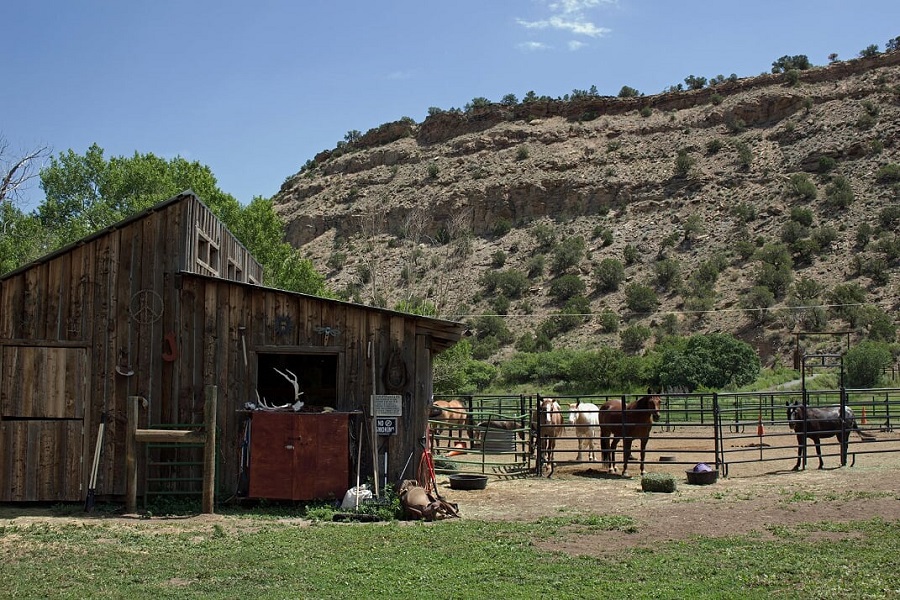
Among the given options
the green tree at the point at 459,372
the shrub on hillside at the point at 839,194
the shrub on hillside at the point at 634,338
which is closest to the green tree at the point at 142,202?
the green tree at the point at 459,372

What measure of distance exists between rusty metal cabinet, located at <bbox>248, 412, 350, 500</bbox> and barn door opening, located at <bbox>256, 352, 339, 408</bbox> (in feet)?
14.9

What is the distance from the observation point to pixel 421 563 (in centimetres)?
775

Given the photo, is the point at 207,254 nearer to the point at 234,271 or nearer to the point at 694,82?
the point at 234,271

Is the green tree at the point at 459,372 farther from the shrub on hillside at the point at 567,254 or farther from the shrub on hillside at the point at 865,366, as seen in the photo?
the shrub on hillside at the point at 865,366

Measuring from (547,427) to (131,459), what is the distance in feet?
26.8

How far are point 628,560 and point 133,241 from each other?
26.1 ft

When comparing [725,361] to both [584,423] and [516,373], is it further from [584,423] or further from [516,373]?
[584,423]

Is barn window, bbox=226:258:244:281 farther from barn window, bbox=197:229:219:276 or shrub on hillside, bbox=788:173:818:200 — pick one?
shrub on hillside, bbox=788:173:818:200

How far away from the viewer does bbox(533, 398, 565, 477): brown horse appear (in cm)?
1543

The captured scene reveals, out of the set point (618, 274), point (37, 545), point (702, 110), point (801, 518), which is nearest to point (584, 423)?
point (801, 518)

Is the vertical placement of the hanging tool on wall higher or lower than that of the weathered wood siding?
lower

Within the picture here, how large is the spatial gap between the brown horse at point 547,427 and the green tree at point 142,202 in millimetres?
17768

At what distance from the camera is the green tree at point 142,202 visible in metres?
33.3

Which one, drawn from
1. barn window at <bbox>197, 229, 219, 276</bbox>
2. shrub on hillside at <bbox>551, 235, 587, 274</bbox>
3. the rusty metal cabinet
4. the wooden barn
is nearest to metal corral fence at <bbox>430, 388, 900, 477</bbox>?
the wooden barn
